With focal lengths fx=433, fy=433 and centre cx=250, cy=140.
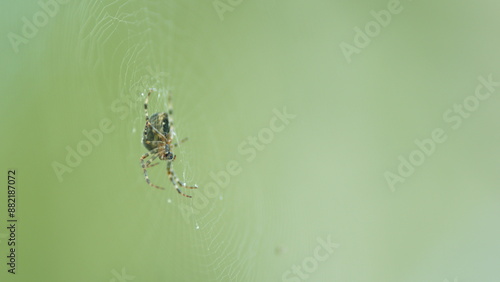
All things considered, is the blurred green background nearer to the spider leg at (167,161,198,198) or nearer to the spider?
the spider leg at (167,161,198,198)

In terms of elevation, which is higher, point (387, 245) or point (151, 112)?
point (151, 112)

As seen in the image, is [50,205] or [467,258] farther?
[467,258]

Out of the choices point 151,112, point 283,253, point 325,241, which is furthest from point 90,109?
point 325,241

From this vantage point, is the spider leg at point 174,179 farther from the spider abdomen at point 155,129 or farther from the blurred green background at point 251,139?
the spider abdomen at point 155,129

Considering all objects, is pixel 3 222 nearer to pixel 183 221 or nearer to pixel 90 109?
pixel 90 109

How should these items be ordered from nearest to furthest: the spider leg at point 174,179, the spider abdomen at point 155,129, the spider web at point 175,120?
the spider abdomen at point 155,129
the spider web at point 175,120
the spider leg at point 174,179

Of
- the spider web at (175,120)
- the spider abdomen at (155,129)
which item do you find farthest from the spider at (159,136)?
the spider web at (175,120)

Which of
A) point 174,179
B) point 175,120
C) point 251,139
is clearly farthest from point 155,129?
point 251,139
